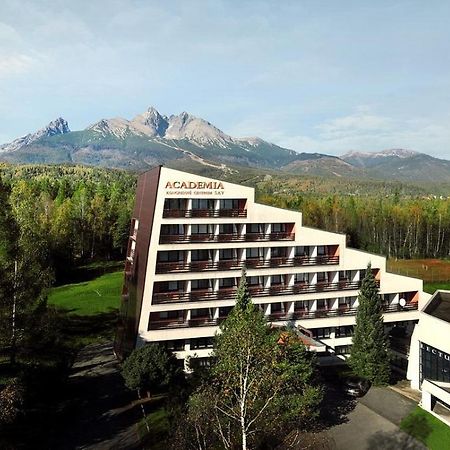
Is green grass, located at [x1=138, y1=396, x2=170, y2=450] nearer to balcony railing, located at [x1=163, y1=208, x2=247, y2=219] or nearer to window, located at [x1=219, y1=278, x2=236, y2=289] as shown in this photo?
window, located at [x1=219, y1=278, x2=236, y2=289]

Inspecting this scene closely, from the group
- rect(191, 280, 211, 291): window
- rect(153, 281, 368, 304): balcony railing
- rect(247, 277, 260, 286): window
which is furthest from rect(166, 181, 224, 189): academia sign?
rect(153, 281, 368, 304): balcony railing

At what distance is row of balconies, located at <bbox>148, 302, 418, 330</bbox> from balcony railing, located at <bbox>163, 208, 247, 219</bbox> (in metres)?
10.9

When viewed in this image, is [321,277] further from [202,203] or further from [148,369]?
[148,369]

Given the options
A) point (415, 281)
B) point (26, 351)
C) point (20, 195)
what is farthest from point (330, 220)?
point (26, 351)

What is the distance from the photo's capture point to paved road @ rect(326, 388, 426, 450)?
34.4 metres

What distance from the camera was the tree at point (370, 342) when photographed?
145 ft

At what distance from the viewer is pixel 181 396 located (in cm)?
3888

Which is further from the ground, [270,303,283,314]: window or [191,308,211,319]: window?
[270,303,283,314]: window

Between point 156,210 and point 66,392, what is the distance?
1972 cm

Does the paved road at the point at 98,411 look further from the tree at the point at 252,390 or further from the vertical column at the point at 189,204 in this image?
the vertical column at the point at 189,204

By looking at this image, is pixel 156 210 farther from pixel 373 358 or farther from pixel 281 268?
pixel 373 358

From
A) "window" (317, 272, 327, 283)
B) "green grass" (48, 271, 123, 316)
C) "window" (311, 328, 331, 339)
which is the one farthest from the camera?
"green grass" (48, 271, 123, 316)

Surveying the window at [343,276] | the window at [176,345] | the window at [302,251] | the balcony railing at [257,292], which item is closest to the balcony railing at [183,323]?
the balcony railing at [257,292]

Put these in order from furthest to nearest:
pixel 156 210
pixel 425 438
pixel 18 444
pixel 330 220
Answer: pixel 330 220 → pixel 156 210 → pixel 425 438 → pixel 18 444
